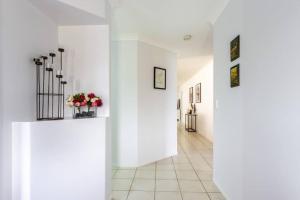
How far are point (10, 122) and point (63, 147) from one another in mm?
462

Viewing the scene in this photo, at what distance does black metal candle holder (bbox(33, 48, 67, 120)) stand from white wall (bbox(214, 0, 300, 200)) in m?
1.77

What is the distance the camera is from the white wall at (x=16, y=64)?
133 cm

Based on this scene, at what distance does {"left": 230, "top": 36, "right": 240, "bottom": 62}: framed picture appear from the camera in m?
1.79

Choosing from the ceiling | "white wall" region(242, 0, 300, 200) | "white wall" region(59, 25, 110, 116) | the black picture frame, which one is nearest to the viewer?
"white wall" region(242, 0, 300, 200)

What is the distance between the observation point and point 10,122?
1384mm

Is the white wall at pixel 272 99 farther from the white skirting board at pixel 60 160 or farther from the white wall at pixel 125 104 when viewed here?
the white wall at pixel 125 104

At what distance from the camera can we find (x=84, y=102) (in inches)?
71.0

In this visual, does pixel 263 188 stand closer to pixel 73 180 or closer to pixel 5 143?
pixel 73 180

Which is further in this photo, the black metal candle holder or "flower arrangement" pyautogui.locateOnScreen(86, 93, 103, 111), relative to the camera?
"flower arrangement" pyautogui.locateOnScreen(86, 93, 103, 111)

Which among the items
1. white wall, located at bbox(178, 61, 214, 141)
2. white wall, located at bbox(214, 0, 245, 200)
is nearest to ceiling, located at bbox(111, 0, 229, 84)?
white wall, located at bbox(214, 0, 245, 200)

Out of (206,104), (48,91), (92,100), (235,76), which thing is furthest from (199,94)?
(48,91)

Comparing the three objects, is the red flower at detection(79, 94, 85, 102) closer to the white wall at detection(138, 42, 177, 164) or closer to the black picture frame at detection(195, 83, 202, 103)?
the white wall at detection(138, 42, 177, 164)

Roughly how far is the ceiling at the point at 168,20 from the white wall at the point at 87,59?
0.48 metres

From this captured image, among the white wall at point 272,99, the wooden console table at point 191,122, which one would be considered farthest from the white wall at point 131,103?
the wooden console table at point 191,122
